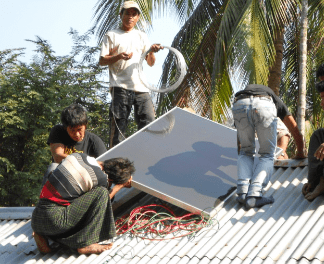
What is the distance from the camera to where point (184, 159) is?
5.98m

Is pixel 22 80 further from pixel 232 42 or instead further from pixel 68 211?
pixel 68 211

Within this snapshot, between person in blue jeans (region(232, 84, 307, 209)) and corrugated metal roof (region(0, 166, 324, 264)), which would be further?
person in blue jeans (region(232, 84, 307, 209))

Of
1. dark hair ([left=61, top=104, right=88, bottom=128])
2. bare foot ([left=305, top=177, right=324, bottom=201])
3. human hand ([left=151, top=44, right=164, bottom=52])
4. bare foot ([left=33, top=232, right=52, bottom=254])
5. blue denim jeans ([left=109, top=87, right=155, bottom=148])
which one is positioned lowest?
bare foot ([left=33, top=232, right=52, bottom=254])

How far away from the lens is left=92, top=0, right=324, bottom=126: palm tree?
11.9 m

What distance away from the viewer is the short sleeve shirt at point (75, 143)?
5.89m

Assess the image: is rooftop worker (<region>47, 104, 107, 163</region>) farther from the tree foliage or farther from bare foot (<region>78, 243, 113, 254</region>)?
the tree foliage

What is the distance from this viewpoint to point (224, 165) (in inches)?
238

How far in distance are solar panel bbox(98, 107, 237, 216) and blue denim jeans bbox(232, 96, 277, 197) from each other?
0.32 m

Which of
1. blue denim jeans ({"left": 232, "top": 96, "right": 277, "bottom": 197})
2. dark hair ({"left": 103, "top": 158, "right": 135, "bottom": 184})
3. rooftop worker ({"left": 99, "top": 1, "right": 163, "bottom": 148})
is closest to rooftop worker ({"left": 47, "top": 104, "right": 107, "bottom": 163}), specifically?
dark hair ({"left": 103, "top": 158, "right": 135, "bottom": 184})

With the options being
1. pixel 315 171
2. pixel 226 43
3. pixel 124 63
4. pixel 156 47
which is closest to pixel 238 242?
pixel 315 171

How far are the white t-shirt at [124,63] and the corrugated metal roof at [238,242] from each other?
2303 millimetres

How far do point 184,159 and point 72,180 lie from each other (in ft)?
5.08

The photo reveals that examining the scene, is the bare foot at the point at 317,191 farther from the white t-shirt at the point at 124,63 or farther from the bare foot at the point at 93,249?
the white t-shirt at the point at 124,63

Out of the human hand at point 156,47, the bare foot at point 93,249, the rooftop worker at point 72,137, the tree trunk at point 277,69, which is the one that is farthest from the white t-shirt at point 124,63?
the tree trunk at point 277,69
